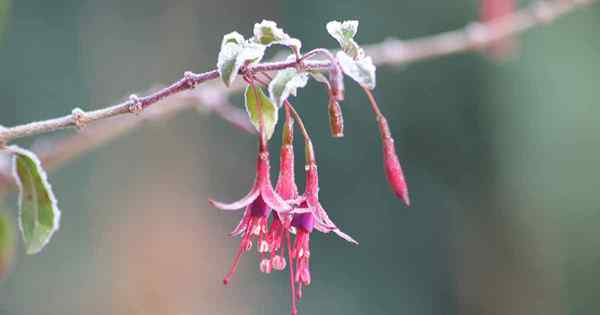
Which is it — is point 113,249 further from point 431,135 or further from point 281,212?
point 281,212

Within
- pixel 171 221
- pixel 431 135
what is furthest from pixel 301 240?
pixel 431 135

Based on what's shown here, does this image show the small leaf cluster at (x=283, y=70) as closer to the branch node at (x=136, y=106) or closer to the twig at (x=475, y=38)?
the branch node at (x=136, y=106)

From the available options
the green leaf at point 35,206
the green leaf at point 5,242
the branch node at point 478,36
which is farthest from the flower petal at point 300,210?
the branch node at point 478,36

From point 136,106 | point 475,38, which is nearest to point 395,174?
point 136,106

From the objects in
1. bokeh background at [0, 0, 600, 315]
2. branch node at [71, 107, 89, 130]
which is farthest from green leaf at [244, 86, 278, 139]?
bokeh background at [0, 0, 600, 315]

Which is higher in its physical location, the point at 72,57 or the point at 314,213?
the point at 72,57

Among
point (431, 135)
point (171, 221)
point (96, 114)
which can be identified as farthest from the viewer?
point (431, 135)

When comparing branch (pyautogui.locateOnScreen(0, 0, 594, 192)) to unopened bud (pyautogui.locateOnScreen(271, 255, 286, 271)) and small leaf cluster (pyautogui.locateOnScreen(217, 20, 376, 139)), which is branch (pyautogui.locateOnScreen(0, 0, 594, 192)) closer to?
small leaf cluster (pyautogui.locateOnScreen(217, 20, 376, 139))

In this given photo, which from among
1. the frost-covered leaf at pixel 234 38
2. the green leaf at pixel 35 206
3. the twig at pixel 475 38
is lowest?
the green leaf at pixel 35 206
